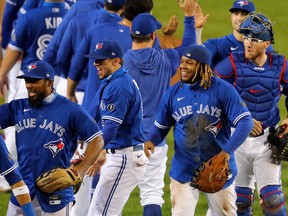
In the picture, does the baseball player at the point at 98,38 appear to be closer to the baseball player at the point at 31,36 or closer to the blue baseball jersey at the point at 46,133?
the baseball player at the point at 31,36

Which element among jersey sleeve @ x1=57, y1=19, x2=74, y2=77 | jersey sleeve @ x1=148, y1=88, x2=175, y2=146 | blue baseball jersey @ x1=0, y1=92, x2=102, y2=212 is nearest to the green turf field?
jersey sleeve @ x1=57, y1=19, x2=74, y2=77

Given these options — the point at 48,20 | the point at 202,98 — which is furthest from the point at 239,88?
the point at 48,20

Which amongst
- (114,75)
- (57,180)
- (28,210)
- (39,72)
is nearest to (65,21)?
(114,75)

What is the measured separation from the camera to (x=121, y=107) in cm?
934

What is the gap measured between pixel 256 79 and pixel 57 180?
8.49ft

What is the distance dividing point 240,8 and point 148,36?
4.59 ft

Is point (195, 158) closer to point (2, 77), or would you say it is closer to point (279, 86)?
point (279, 86)

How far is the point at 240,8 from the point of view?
440 inches

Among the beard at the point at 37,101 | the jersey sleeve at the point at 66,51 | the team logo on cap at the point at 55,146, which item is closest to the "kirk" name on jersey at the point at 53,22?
the jersey sleeve at the point at 66,51

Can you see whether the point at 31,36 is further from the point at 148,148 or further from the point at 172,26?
the point at 148,148

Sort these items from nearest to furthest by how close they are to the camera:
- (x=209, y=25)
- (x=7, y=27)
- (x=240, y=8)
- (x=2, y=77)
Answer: (x=240, y=8)
(x=2, y=77)
(x=7, y=27)
(x=209, y=25)

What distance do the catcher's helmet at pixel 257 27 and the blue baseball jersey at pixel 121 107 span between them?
133 cm

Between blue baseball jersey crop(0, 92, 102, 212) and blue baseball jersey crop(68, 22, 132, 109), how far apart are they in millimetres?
1818

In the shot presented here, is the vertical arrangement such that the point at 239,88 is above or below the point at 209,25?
above
